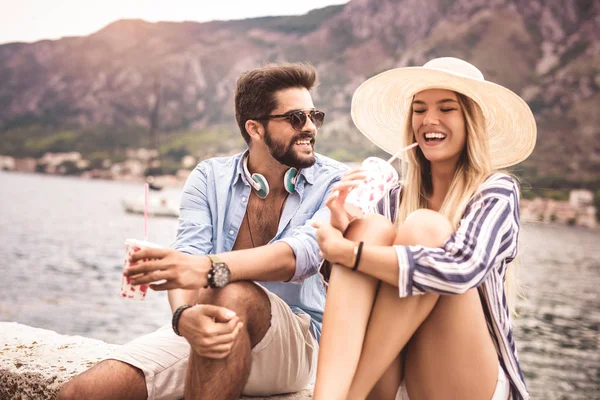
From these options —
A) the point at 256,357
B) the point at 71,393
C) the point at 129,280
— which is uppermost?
the point at 129,280

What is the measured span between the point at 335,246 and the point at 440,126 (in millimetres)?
716

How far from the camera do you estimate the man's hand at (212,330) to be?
6.38 feet

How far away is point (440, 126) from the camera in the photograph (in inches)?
94.6

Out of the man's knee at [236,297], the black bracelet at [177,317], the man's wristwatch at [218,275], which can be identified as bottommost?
the black bracelet at [177,317]

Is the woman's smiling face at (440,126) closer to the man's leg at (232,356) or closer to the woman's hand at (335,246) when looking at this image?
the woman's hand at (335,246)

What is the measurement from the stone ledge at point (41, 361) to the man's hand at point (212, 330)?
0.63 m

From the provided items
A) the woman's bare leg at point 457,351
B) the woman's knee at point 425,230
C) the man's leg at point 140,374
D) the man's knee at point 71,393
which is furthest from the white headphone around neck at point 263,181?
the man's knee at point 71,393

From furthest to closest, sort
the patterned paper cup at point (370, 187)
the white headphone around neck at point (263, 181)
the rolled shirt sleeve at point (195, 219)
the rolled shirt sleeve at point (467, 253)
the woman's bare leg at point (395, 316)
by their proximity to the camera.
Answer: the white headphone around neck at point (263, 181) → the rolled shirt sleeve at point (195, 219) → the patterned paper cup at point (370, 187) → the woman's bare leg at point (395, 316) → the rolled shirt sleeve at point (467, 253)

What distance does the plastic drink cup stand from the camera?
6.61ft

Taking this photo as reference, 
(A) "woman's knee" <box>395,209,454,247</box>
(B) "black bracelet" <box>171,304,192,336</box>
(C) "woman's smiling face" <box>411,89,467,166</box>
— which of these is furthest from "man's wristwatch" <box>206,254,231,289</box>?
(C) "woman's smiling face" <box>411,89,467,166</box>

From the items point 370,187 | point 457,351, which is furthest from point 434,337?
point 370,187

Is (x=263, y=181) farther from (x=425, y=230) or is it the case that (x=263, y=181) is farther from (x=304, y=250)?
(x=425, y=230)

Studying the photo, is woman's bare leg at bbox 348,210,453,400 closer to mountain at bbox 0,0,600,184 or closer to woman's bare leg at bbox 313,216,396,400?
woman's bare leg at bbox 313,216,396,400

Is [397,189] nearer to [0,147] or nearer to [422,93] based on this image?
[422,93]
